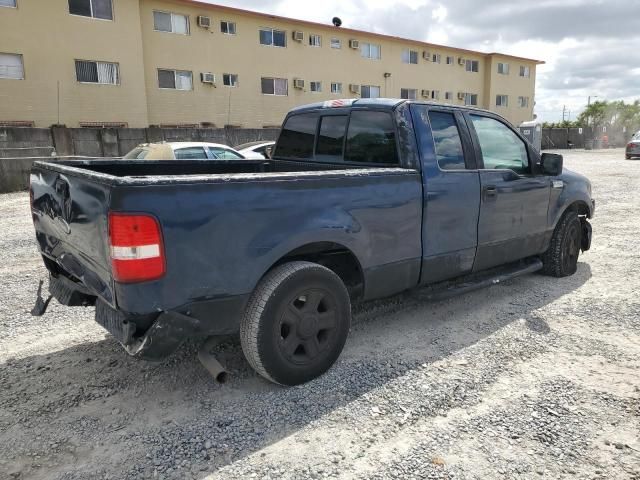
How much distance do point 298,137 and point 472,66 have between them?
37854 millimetres

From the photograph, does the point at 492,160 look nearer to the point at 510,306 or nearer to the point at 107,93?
the point at 510,306

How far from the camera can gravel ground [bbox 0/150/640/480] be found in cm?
249

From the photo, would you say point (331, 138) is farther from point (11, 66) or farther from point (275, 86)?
point (275, 86)

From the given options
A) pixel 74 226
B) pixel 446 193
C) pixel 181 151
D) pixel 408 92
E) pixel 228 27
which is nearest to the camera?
pixel 74 226

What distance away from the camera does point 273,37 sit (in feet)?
87.8

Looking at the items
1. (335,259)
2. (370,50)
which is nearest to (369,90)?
(370,50)

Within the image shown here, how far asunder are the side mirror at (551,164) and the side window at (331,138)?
2120 millimetres

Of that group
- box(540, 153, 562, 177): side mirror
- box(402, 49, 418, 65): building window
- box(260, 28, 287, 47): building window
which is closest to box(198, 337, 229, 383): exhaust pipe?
box(540, 153, 562, 177): side mirror

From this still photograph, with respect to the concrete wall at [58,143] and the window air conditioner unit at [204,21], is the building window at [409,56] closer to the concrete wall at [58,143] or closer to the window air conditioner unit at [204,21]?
the window air conditioner unit at [204,21]

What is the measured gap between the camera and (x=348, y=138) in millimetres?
4309

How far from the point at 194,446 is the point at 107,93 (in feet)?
73.8

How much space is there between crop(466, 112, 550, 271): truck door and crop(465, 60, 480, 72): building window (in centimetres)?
3653

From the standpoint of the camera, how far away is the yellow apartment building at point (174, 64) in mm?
19922

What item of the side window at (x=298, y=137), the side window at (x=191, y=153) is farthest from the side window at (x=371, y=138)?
the side window at (x=191, y=153)
